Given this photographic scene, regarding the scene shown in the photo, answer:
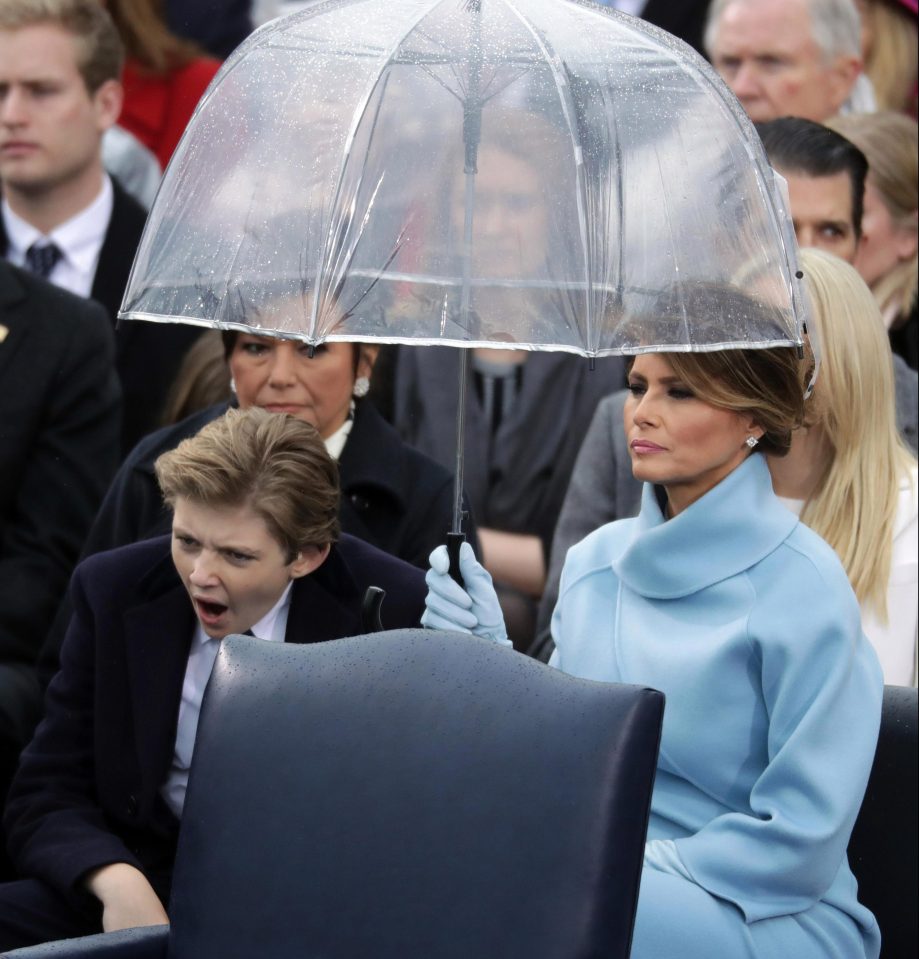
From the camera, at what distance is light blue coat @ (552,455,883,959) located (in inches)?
98.1

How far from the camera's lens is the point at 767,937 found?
8.27 ft

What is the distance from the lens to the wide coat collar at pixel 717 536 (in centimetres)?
267

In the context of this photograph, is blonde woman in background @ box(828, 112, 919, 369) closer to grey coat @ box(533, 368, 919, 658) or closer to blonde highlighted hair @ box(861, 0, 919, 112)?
grey coat @ box(533, 368, 919, 658)

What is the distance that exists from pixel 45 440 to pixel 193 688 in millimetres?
1124

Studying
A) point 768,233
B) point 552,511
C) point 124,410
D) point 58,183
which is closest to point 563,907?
point 768,233

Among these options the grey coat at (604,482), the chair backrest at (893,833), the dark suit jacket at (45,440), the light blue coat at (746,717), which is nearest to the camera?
the light blue coat at (746,717)

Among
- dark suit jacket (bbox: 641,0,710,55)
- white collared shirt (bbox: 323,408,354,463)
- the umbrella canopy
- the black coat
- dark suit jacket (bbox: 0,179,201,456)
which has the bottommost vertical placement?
dark suit jacket (bbox: 0,179,201,456)

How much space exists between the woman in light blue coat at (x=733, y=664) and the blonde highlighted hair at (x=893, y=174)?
1.88 m

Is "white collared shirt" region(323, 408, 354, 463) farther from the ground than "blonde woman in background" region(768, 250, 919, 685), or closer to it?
closer to it

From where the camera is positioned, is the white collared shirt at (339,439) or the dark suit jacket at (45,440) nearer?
the white collared shirt at (339,439)

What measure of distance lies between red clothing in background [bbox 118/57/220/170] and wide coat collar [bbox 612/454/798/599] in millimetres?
3133

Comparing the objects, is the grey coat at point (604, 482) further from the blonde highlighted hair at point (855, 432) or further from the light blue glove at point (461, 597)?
the light blue glove at point (461, 597)

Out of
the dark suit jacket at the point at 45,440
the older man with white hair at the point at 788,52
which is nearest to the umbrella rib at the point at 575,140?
the dark suit jacket at the point at 45,440

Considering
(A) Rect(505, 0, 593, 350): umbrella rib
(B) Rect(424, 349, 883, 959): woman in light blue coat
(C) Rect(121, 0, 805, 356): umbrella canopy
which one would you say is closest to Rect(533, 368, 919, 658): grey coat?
(B) Rect(424, 349, 883, 959): woman in light blue coat
